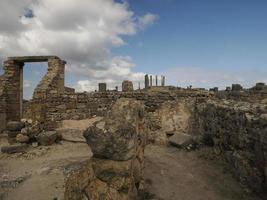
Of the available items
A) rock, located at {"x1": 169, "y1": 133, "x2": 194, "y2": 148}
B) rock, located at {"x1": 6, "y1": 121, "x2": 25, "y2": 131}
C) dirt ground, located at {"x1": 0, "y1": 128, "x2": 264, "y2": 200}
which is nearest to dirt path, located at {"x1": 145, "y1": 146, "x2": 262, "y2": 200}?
dirt ground, located at {"x1": 0, "y1": 128, "x2": 264, "y2": 200}

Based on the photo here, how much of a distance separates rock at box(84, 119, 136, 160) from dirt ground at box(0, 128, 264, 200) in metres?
1.34

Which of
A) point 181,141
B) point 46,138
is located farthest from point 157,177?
point 46,138

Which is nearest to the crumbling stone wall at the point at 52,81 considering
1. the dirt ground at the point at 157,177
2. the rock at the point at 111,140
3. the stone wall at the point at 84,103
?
the stone wall at the point at 84,103

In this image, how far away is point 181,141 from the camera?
9.27 metres

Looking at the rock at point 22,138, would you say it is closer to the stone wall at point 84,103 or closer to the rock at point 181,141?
the stone wall at point 84,103

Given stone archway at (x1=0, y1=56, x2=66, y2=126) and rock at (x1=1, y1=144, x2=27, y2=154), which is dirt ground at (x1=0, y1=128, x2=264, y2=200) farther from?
stone archway at (x1=0, y1=56, x2=66, y2=126)

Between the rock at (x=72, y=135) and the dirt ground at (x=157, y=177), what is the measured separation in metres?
1.42

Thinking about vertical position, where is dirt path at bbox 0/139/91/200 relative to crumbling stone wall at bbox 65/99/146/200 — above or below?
below

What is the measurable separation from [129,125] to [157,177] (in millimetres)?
2164

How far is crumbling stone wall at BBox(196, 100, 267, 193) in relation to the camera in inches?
194

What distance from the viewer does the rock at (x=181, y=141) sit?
29.9 feet

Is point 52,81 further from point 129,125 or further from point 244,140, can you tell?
point 244,140

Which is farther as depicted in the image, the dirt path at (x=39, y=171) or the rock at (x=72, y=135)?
the rock at (x=72, y=135)

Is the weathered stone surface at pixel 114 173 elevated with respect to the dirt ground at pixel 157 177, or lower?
elevated
